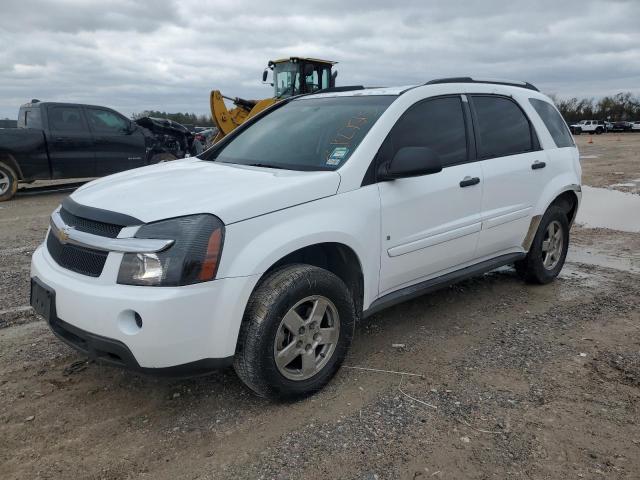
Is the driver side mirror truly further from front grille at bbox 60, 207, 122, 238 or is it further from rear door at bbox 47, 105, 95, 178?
rear door at bbox 47, 105, 95, 178

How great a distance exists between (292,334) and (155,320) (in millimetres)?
780

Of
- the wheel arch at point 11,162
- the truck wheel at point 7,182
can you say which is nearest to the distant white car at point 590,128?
the wheel arch at point 11,162

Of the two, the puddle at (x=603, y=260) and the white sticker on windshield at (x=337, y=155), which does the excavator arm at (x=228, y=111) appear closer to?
the puddle at (x=603, y=260)

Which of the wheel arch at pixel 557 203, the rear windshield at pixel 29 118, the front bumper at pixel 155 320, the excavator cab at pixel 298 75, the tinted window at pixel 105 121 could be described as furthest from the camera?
the excavator cab at pixel 298 75

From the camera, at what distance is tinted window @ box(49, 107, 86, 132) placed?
10.6 metres

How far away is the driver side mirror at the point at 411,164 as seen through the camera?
3.31m

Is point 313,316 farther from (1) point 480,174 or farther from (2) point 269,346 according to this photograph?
(1) point 480,174

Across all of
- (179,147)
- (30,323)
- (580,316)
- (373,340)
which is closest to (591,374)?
(580,316)

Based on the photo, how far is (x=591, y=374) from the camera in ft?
11.3

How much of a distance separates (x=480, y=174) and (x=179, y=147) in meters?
11.1

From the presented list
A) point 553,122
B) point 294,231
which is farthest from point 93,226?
point 553,122

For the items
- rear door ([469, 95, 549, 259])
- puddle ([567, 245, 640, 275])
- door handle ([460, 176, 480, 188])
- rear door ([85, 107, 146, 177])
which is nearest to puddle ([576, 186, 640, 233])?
puddle ([567, 245, 640, 275])

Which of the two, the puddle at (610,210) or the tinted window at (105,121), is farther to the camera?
the tinted window at (105,121)

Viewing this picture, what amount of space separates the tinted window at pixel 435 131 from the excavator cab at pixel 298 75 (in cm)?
1165
